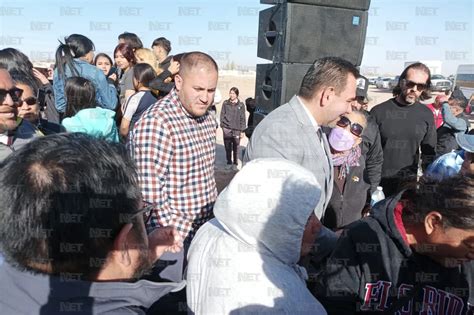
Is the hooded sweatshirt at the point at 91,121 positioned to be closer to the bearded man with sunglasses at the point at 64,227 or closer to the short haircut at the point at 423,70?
the bearded man with sunglasses at the point at 64,227

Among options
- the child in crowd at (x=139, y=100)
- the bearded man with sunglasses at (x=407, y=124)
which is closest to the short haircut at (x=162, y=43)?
the child in crowd at (x=139, y=100)

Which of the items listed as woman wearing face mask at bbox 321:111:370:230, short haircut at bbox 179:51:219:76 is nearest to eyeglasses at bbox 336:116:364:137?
woman wearing face mask at bbox 321:111:370:230

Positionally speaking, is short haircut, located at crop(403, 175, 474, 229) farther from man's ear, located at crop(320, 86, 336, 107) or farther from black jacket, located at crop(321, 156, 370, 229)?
black jacket, located at crop(321, 156, 370, 229)

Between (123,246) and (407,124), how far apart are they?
3.39 metres

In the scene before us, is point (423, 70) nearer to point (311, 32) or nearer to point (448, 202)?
point (311, 32)

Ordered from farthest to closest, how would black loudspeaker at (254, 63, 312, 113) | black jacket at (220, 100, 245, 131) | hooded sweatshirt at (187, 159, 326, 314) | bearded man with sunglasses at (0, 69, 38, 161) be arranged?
black jacket at (220, 100, 245, 131) < black loudspeaker at (254, 63, 312, 113) < bearded man with sunglasses at (0, 69, 38, 161) < hooded sweatshirt at (187, 159, 326, 314)

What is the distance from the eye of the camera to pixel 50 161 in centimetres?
88

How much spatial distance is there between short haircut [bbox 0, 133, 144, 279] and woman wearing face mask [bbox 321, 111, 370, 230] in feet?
7.92

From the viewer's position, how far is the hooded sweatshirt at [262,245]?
3.74 ft

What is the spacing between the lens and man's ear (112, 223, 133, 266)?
944mm

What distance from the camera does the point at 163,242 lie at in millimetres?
1390

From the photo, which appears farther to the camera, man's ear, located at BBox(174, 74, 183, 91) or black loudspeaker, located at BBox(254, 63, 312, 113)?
black loudspeaker, located at BBox(254, 63, 312, 113)

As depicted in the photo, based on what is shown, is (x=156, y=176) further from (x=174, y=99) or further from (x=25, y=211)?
(x=25, y=211)

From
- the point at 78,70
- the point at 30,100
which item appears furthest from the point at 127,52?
the point at 30,100
